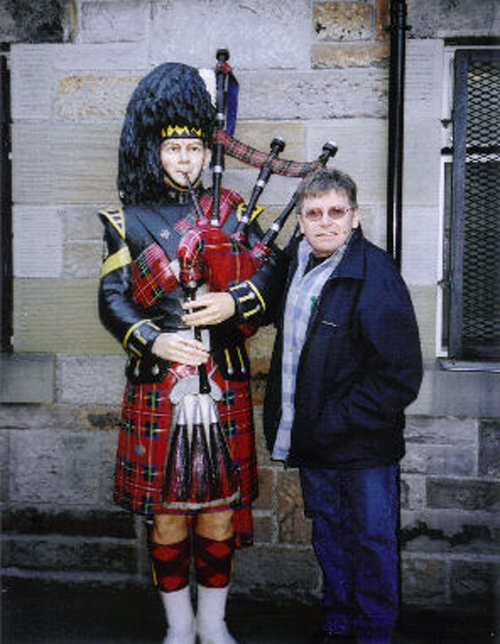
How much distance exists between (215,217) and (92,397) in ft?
3.98

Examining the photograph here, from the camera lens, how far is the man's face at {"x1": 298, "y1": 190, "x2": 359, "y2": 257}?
7.68 feet

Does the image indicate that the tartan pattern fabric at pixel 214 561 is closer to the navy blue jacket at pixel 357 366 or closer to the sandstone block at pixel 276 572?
the navy blue jacket at pixel 357 366

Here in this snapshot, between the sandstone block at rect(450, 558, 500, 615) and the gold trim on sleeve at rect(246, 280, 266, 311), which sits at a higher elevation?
the gold trim on sleeve at rect(246, 280, 266, 311)

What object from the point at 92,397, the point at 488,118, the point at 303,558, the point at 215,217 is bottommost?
the point at 303,558

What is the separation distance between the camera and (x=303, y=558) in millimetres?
3213

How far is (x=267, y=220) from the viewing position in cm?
309

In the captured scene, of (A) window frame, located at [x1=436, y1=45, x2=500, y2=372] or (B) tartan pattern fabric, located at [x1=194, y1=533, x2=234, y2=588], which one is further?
(A) window frame, located at [x1=436, y1=45, x2=500, y2=372]

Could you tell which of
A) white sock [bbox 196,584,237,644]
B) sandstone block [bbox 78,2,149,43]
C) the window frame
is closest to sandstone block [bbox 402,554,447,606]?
the window frame

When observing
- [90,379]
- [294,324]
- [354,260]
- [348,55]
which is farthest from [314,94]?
[90,379]

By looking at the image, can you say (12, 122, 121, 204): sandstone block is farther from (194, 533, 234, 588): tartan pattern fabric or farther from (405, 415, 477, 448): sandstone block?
(405, 415, 477, 448): sandstone block

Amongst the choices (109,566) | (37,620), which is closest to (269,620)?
(109,566)

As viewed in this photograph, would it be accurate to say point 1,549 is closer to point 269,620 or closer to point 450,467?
point 269,620

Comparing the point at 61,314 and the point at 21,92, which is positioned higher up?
the point at 21,92

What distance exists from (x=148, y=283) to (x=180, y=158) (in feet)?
1.51
